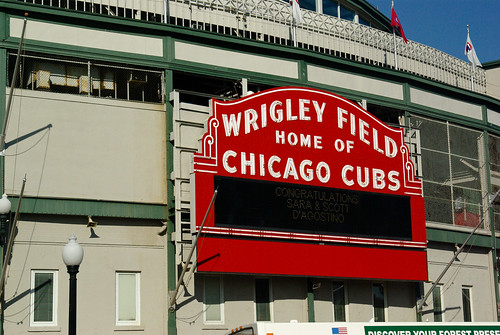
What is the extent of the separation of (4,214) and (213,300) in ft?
24.8

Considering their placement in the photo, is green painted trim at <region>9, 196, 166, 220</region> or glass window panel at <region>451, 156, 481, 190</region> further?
glass window panel at <region>451, 156, 481, 190</region>

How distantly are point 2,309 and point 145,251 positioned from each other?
4951mm

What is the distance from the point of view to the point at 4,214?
2538 cm

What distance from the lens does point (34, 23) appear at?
1080 inches

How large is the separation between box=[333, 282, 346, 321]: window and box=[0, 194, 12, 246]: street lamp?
12.5 meters

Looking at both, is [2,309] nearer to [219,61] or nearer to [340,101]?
[219,61]

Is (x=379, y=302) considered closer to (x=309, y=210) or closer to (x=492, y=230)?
(x=309, y=210)

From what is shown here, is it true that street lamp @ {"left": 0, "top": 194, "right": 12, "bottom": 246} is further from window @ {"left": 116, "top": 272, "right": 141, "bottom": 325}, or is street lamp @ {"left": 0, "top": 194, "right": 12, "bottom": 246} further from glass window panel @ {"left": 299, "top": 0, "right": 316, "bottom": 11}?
glass window panel @ {"left": 299, "top": 0, "right": 316, "bottom": 11}

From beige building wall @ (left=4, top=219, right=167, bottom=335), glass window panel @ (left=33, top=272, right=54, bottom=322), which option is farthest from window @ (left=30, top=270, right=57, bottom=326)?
beige building wall @ (left=4, top=219, right=167, bottom=335)

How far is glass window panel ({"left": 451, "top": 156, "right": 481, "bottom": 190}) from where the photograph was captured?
3800cm

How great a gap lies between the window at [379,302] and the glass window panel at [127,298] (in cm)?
1018

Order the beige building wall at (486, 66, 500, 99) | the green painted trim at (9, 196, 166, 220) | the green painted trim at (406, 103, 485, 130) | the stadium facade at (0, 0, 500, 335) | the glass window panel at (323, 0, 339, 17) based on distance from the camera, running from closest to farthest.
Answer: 1. the green painted trim at (9, 196, 166, 220)
2. the stadium facade at (0, 0, 500, 335)
3. the green painted trim at (406, 103, 485, 130)
4. the glass window panel at (323, 0, 339, 17)
5. the beige building wall at (486, 66, 500, 99)

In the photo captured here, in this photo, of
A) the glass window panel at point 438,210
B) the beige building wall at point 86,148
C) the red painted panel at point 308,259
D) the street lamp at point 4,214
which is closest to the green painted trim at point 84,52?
the beige building wall at point 86,148

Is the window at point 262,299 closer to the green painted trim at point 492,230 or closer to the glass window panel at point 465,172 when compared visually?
the glass window panel at point 465,172
